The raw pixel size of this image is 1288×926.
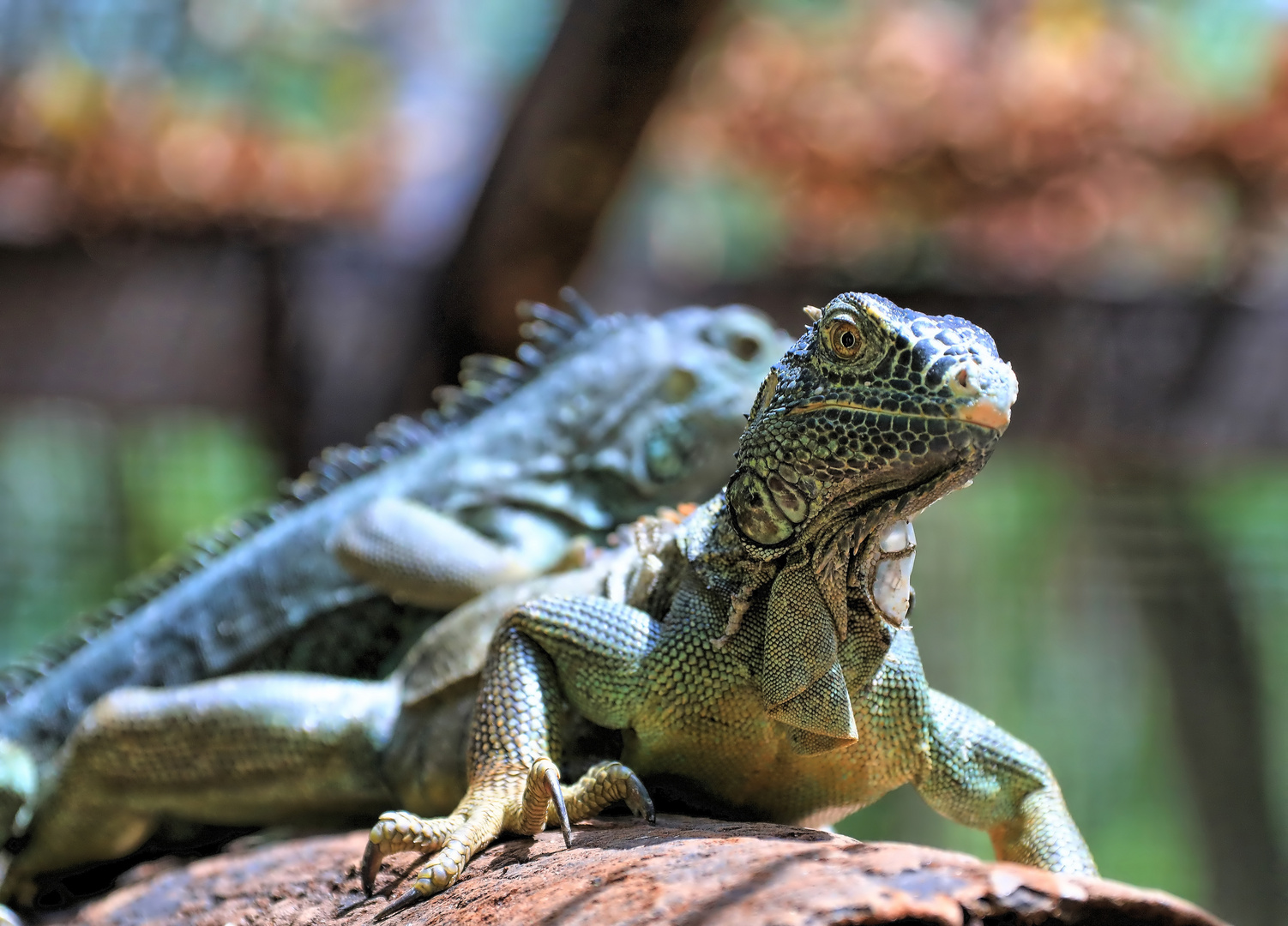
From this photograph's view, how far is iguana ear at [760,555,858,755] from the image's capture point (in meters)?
2.32

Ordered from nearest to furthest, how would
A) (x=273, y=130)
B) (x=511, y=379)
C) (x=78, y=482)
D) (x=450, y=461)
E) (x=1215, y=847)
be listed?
(x=450, y=461) → (x=511, y=379) → (x=273, y=130) → (x=1215, y=847) → (x=78, y=482)

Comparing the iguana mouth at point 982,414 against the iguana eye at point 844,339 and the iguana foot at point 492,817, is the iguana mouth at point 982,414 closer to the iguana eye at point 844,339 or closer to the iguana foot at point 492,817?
the iguana eye at point 844,339

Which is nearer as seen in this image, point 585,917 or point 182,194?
point 585,917

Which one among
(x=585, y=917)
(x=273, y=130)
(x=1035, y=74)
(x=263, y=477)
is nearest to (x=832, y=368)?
(x=585, y=917)

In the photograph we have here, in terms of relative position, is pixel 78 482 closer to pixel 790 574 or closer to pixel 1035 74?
pixel 1035 74

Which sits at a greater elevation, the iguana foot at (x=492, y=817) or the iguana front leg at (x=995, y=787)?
the iguana front leg at (x=995, y=787)

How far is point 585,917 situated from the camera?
6.34 ft

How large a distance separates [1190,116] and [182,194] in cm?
691

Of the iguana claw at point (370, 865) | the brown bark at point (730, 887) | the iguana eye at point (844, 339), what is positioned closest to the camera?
the brown bark at point (730, 887)

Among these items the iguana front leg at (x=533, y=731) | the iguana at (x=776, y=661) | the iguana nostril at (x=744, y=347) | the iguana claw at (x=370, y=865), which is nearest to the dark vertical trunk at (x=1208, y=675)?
the iguana nostril at (x=744, y=347)

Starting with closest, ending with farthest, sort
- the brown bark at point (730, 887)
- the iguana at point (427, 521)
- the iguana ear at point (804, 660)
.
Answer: the brown bark at point (730, 887) < the iguana ear at point (804, 660) < the iguana at point (427, 521)

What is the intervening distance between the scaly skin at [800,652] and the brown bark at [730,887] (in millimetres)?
102

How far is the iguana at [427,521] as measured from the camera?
419cm

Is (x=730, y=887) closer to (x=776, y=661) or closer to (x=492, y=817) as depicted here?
(x=776, y=661)
